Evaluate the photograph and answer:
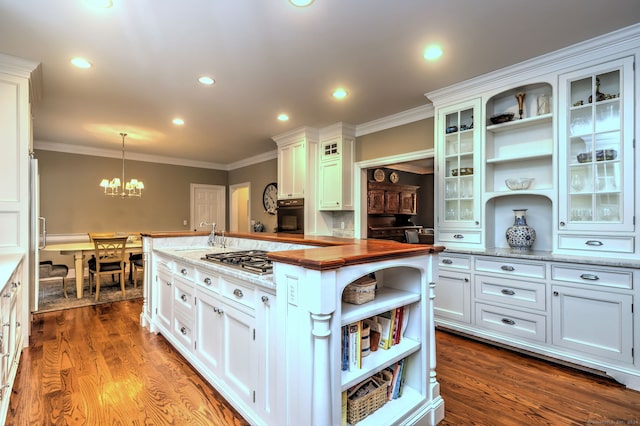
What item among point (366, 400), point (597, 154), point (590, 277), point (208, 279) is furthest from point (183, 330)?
point (597, 154)

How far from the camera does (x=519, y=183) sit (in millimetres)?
2951

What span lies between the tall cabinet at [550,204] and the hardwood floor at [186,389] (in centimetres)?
28

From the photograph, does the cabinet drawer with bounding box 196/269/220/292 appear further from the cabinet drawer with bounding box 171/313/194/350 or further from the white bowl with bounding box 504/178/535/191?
the white bowl with bounding box 504/178/535/191

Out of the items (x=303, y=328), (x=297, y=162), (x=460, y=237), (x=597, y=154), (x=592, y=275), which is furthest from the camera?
(x=297, y=162)

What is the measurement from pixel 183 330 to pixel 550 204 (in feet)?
11.4

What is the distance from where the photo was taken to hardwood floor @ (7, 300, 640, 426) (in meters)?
1.86

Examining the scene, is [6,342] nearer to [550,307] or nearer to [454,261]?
[454,261]

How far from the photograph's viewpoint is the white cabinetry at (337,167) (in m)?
4.57

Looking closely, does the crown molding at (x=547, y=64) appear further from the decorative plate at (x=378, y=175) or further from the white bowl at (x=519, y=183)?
the decorative plate at (x=378, y=175)

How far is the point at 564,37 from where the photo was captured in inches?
93.6

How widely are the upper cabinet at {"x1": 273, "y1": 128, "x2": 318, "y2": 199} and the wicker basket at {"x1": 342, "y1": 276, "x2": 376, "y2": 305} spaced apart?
3.28m

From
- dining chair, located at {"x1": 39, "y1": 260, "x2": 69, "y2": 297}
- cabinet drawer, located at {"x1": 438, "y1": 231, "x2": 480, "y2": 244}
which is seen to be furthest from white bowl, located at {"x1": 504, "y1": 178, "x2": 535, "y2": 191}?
dining chair, located at {"x1": 39, "y1": 260, "x2": 69, "y2": 297}

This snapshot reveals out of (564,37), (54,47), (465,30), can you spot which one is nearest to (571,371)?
(564,37)

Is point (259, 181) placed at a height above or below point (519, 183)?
above
